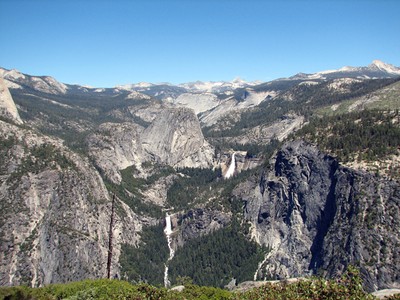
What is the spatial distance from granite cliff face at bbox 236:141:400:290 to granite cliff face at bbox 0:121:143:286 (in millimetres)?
57679

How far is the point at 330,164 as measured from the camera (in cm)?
14150

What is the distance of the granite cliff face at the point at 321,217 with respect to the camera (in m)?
110

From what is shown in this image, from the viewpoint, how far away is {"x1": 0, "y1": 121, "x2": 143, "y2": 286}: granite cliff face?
409 ft

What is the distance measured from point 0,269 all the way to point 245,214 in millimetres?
90601

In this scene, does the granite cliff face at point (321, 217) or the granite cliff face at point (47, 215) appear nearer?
the granite cliff face at point (321, 217)

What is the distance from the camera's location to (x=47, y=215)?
451 feet

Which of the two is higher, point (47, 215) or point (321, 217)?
point (47, 215)

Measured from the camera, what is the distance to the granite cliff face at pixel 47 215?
125m

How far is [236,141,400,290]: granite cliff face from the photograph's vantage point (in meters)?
110

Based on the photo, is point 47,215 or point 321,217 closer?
point 47,215

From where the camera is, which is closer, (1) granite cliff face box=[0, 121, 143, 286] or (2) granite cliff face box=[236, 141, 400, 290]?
(2) granite cliff face box=[236, 141, 400, 290]

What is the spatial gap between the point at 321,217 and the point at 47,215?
92.5 m

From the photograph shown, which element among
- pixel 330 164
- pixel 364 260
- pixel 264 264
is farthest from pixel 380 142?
pixel 264 264

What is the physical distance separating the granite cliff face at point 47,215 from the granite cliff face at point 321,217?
5768cm
